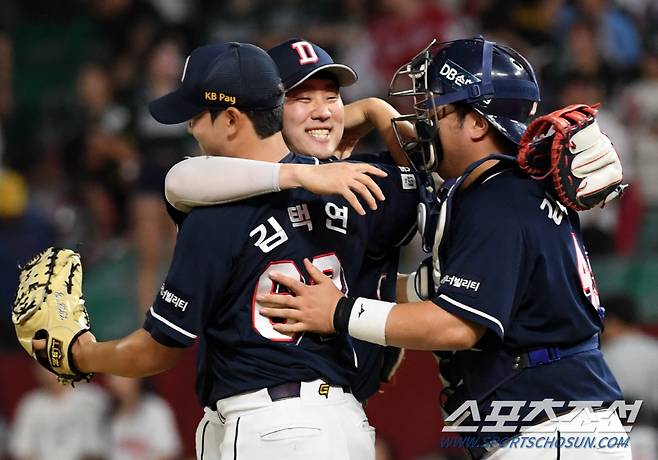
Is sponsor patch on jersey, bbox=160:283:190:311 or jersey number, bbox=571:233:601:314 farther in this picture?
jersey number, bbox=571:233:601:314

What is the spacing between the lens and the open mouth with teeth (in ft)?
14.0

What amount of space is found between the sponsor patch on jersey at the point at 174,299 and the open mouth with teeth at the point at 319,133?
2.91 ft

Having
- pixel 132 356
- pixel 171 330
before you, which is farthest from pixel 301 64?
pixel 132 356

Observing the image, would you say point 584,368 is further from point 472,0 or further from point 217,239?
point 472,0

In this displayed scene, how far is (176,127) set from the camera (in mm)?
9000

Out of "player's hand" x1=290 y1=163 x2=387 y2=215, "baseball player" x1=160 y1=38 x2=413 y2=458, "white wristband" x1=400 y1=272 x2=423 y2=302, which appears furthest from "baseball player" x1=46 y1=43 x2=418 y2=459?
"white wristband" x1=400 y1=272 x2=423 y2=302

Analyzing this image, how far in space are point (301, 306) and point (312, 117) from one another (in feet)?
2.71

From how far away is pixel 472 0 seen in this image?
9727 millimetres

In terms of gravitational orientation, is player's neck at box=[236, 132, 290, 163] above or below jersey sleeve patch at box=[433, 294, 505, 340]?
above

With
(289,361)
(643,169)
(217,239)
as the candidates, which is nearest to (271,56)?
(217,239)

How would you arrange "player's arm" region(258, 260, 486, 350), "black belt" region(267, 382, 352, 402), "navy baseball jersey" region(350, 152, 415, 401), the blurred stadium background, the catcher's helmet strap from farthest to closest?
the blurred stadium background, "navy baseball jersey" region(350, 152, 415, 401), the catcher's helmet strap, "black belt" region(267, 382, 352, 402), "player's arm" region(258, 260, 486, 350)

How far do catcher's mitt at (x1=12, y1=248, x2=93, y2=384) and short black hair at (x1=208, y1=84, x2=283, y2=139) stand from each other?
804 millimetres

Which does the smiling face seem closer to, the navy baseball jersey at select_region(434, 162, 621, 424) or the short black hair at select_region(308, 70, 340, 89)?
the short black hair at select_region(308, 70, 340, 89)

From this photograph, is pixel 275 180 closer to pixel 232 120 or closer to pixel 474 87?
pixel 232 120
